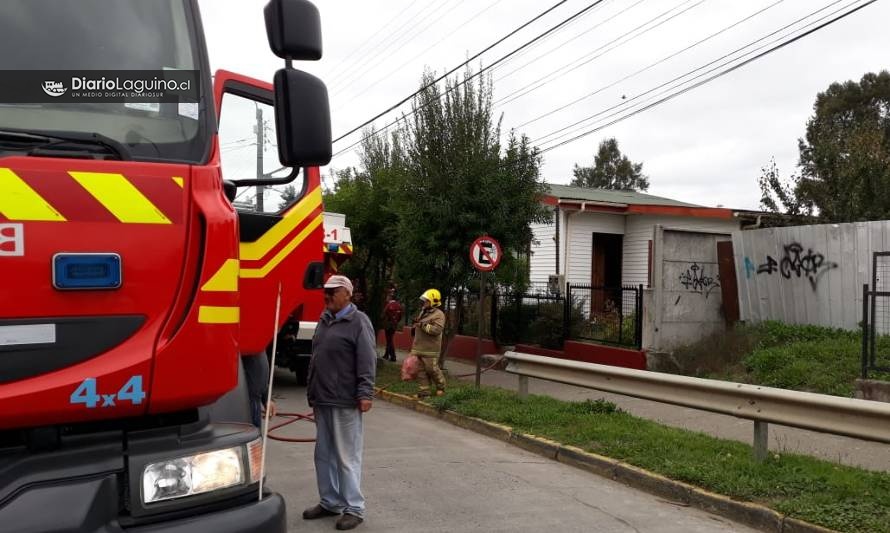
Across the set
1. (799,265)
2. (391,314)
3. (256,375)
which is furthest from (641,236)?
(256,375)

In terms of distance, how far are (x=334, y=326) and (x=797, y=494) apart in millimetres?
3836

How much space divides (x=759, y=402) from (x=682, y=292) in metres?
6.68

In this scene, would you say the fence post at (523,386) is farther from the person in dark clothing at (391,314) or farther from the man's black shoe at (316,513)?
the person in dark clothing at (391,314)

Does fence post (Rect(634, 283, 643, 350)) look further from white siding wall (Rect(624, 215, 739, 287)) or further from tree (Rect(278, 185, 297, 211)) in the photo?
tree (Rect(278, 185, 297, 211))

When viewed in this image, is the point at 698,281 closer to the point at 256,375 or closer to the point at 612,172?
the point at 256,375

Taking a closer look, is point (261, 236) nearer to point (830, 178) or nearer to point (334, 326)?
point (334, 326)

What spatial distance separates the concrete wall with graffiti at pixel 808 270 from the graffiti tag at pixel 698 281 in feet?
1.63

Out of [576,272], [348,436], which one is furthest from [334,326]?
[576,272]

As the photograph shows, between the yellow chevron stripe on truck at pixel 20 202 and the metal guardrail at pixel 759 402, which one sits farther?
the metal guardrail at pixel 759 402

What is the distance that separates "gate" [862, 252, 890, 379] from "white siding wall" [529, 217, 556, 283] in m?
11.2

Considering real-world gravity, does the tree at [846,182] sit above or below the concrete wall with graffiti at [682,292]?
above

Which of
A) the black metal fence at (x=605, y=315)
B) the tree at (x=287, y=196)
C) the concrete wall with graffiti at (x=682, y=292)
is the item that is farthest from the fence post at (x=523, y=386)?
the tree at (x=287, y=196)

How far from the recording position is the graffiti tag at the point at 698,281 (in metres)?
13.1

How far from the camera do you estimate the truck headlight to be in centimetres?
238
